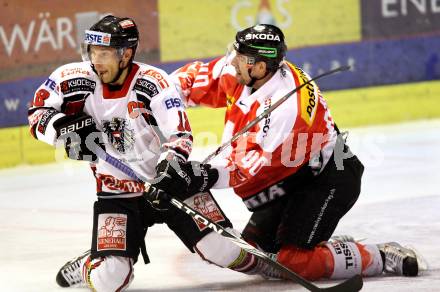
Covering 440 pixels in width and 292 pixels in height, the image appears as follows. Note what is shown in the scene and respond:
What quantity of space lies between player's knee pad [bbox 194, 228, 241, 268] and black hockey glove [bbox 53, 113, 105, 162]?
53cm

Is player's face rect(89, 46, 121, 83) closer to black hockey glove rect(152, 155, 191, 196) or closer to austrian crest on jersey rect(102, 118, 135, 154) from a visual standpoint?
austrian crest on jersey rect(102, 118, 135, 154)

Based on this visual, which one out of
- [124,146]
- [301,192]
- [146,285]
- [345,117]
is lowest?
[345,117]

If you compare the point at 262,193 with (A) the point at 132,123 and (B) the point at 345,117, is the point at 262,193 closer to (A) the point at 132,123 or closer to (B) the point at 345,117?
(A) the point at 132,123

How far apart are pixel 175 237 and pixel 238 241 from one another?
1072 millimetres

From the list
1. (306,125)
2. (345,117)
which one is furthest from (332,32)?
(306,125)

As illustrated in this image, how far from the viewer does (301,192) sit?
14.4ft

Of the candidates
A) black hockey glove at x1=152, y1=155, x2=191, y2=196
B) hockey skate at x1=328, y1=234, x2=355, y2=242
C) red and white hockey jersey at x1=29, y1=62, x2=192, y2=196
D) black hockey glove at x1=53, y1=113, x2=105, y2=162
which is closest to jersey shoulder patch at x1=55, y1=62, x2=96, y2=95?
red and white hockey jersey at x1=29, y1=62, x2=192, y2=196

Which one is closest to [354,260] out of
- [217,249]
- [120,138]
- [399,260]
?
[399,260]

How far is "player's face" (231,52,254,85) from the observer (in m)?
4.21

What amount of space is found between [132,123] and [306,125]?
0.64 metres

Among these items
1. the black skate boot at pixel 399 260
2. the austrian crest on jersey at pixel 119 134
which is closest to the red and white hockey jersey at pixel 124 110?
the austrian crest on jersey at pixel 119 134

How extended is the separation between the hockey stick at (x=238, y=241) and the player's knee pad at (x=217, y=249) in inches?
2.0

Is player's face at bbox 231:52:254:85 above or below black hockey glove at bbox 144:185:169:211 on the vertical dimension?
above

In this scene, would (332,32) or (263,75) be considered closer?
(263,75)
